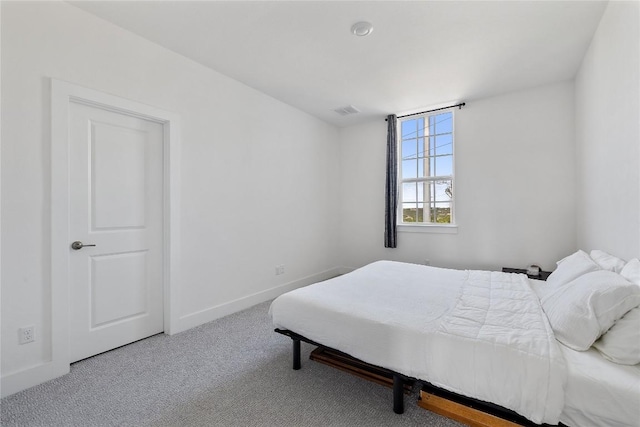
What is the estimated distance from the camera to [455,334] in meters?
1.46

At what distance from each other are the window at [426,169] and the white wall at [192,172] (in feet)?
3.89

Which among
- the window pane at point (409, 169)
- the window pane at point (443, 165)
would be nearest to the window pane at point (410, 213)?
the window pane at point (409, 169)

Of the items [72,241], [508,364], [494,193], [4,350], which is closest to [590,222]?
[494,193]

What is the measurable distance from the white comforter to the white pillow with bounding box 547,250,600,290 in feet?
0.64

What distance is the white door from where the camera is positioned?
216 centimetres

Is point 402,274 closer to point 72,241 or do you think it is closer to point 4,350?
point 72,241

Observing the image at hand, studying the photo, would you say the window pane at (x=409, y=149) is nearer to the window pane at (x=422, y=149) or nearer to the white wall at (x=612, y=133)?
the window pane at (x=422, y=149)

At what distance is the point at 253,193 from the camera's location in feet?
11.4

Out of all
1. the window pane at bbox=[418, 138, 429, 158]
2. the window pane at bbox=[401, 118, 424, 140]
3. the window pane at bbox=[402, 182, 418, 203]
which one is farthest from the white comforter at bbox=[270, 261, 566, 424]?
the window pane at bbox=[401, 118, 424, 140]

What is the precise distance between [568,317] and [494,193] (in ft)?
8.46

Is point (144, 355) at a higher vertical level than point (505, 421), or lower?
lower

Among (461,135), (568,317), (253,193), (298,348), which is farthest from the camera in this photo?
(461,135)

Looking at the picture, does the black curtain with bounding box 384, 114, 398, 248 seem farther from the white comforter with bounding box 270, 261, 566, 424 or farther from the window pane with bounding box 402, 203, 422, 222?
the white comforter with bounding box 270, 261, 566, 424

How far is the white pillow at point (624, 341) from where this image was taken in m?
1.18
